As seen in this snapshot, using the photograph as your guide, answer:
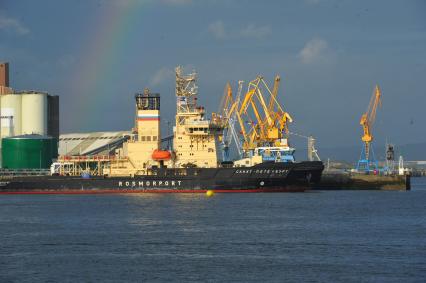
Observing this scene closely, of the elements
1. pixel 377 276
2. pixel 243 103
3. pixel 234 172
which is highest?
pixel 243 103

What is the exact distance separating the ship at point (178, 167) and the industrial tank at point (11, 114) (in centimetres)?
3988

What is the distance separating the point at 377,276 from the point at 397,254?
6029 millimetres

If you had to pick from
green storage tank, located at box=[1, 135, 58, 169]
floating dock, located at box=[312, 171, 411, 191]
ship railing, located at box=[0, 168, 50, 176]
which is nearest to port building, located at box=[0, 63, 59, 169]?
green storage tank, located at box=[1, 135, 58, 169]

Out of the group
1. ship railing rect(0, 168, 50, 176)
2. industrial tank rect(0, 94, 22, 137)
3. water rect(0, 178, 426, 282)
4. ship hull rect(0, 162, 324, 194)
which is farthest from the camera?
industrial tank rect(0, 94, 22, 137)

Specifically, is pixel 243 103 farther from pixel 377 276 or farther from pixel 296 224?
pixel 377 276

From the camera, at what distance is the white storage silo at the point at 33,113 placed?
14038 centimetres

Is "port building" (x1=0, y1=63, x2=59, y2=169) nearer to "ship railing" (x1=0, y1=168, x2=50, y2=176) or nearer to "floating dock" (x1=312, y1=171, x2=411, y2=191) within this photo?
"ship railing" (x1=0, y1=168, x2=50, y2=176)

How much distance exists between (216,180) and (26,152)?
47441mm

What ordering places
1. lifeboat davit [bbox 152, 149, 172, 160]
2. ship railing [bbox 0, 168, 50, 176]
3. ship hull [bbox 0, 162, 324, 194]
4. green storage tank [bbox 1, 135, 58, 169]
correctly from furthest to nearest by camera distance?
green storage tank [bbox 1, 135, 58, 169], ship railing [bbox 0, 168, 50, 176], lifeboat davit [bbox 152, 149, 172, 160], ship hull [bbox 0, 162, 324, 194]

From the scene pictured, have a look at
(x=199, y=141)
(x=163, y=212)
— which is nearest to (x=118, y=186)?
(x=199, y=141)

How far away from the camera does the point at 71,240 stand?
48281 millimetres

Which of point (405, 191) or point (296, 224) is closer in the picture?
point (296, 224)

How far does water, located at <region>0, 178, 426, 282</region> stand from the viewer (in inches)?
1453

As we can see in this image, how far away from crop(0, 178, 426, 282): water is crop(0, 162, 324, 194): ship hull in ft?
55.4
